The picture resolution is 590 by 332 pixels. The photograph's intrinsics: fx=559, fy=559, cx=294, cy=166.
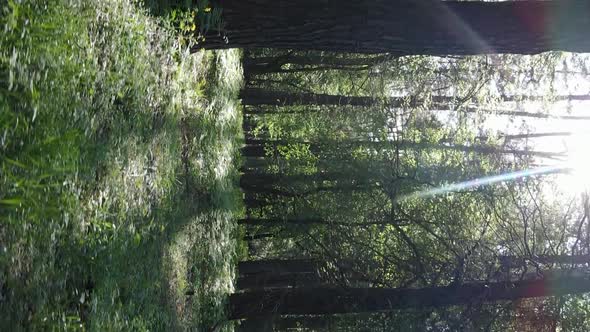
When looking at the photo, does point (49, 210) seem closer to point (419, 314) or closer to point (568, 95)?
point (419, 314)

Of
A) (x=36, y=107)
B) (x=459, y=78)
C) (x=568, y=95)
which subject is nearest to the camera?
(x=36, y=107)

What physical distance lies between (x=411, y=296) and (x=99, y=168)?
512 centimetres

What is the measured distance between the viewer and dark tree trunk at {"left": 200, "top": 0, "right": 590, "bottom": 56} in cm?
539

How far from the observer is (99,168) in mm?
4105

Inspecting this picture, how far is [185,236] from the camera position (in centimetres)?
675

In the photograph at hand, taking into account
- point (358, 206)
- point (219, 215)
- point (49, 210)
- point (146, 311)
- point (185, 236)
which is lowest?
point (146, 311)

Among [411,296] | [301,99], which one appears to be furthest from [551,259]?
[301,99]

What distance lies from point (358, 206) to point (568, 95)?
27.2 feet

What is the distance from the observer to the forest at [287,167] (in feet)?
11.5

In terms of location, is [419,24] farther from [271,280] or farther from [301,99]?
[301,99]

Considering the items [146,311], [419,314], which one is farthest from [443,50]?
[419,314]

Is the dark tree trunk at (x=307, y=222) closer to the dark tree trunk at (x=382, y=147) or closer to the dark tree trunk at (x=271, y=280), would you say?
the dark tree trunk at (x=271, y=280)

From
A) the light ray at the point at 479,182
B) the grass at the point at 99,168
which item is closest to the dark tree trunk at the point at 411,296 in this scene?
the grass at the point at 99,168

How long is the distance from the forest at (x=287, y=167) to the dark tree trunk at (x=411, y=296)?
0.10 feet
